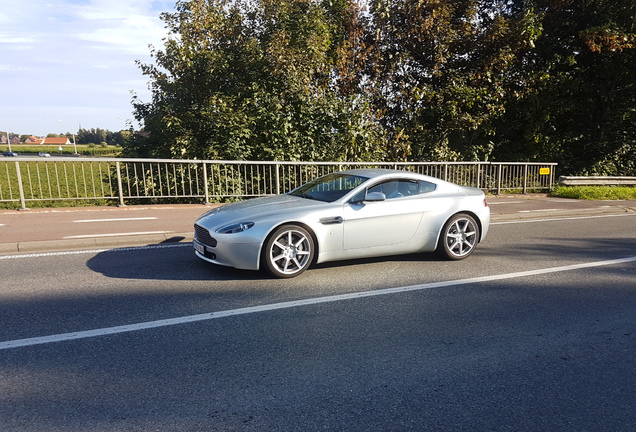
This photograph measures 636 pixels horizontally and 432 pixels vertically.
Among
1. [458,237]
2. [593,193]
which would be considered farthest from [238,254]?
[593,193]

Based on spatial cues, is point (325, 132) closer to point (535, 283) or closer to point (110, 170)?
point (110, 170)

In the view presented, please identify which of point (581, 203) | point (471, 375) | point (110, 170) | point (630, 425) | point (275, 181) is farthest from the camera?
point (581, 203)

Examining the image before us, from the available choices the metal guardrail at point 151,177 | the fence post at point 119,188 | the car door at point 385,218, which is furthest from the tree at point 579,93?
the fence post at point 119,188

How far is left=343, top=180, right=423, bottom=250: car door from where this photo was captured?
5895 millimetres

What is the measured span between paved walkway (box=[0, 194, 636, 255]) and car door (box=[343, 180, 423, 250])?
137 inches

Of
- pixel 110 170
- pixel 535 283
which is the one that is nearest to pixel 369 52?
pixel 110 170

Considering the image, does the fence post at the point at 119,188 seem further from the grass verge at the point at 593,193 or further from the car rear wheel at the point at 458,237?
the grass verge at the point at 593,193

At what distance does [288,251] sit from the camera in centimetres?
554

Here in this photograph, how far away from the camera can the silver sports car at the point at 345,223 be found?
542 cm

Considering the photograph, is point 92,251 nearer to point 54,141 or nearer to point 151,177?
point 151,177

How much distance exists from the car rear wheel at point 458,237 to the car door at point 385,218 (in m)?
0.57

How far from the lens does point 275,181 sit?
12.9m

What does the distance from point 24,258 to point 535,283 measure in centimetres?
709

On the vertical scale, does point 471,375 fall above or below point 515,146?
below
